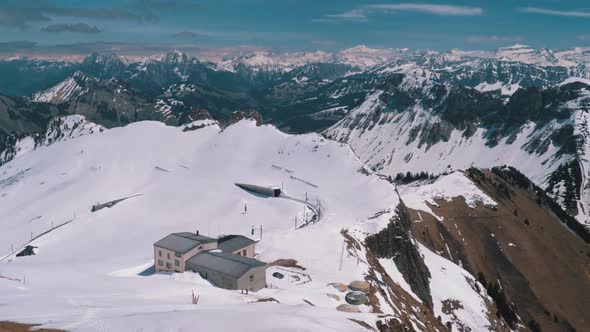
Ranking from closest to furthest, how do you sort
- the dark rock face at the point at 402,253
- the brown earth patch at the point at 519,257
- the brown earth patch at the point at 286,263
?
the brown earth patch at the point at 286,263
the dark rock face at the point at 402,253
the brown earth patch at the point at 519,257

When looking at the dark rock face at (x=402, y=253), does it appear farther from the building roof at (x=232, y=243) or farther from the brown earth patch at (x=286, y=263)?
the building roof at (x=232, y=243)

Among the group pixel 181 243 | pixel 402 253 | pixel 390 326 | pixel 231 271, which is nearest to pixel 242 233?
pixel 181 243

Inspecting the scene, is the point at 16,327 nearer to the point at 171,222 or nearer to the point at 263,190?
the point at 171,222

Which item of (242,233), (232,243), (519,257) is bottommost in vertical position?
(519,257)

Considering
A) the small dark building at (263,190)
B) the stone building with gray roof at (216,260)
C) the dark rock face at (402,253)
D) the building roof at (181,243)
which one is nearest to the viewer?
the stone building with gray roof at (216,260)

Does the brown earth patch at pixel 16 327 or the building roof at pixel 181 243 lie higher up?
the brown earth patch at pixel 16 327

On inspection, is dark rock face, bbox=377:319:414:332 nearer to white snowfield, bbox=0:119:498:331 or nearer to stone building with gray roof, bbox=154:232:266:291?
white snowfield, bbox=0:119:498:331

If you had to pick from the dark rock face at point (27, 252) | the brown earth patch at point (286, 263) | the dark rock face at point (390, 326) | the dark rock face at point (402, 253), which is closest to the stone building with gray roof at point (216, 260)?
the brown earth patch at point (286, 263)
